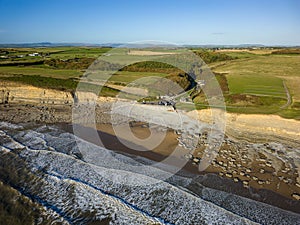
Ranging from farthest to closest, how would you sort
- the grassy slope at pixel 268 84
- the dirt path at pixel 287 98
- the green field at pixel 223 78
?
the green field at pixel 223 78
the dirt path at pixel 287 98
the grassy slope at pixel 268 84

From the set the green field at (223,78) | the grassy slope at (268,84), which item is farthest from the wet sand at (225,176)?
the green field at (223,78)

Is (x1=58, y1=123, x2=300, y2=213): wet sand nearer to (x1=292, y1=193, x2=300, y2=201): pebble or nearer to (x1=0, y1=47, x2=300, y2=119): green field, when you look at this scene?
(x1=292, y1=193, x2=300, y2=201): pebble

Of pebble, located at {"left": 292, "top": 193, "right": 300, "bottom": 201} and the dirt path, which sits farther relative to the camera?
the dirt path

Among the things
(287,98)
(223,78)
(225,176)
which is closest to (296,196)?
(225,176)

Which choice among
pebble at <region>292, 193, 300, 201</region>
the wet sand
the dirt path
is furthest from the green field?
pebble at <region>292, 193, 300, 201</region>

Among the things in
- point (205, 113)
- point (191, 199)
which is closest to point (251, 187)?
point (191, 199)

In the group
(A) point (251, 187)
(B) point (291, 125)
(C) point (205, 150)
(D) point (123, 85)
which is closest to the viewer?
(A) point (251, 187)

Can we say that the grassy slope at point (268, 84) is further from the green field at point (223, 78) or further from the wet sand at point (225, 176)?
the wet sand at point (225, 176)

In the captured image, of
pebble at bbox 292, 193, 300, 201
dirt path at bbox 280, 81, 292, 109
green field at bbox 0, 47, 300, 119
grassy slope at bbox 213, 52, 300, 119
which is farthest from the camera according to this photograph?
green field at bbox 0, 47, 300, 119

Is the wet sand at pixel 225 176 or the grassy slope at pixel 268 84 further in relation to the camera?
the grassy slope at pixel 268 84

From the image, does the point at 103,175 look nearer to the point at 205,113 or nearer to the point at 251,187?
the point at 251,187

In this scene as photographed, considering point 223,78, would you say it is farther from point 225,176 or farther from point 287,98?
point 225,176
